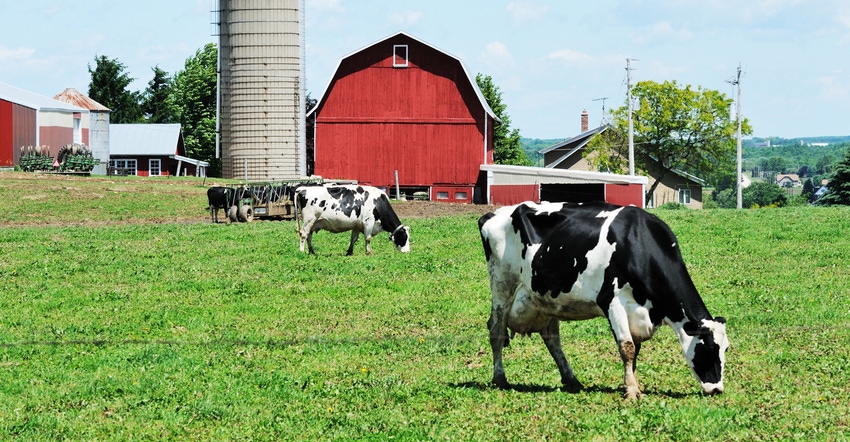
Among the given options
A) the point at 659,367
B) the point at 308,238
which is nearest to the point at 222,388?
the point at 659,367

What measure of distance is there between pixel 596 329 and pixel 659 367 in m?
2.63

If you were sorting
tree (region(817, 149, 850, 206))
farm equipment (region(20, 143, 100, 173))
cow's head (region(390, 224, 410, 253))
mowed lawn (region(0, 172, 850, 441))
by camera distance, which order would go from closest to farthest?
mowed lawn (region(0, 172, 850, 441)), cow's head (region(390, 224, 410, 253)), farm equipment (region(20, 143, 100, 173)), tree (region(817, 149, 850, 206))

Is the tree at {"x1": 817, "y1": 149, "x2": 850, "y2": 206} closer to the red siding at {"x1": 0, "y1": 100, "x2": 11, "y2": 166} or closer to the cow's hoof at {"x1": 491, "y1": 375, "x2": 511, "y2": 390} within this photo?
the red siding at {"x1": 0, "y1": 100, "x2": 11, "y2": 166}

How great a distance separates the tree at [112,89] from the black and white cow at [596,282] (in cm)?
9756

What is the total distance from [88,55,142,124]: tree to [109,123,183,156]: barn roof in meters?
21.9

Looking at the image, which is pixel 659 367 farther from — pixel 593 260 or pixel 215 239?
pixel 215 239

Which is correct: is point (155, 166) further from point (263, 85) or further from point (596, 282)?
point (596, 282)

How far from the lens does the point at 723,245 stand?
24.6m

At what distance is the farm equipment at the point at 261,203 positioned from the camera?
1459 inches

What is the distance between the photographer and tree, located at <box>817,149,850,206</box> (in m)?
59.2

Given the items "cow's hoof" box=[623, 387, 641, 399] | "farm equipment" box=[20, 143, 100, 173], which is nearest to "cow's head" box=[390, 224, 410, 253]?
"cow's hoof" box=[623, 387, 641, 399]

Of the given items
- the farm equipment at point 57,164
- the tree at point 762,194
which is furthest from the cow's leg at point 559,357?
the tree at point 762,194

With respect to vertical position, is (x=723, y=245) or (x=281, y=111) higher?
(x=281, y=111)

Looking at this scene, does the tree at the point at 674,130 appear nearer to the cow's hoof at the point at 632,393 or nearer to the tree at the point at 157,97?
the tree at the point at 157,97
